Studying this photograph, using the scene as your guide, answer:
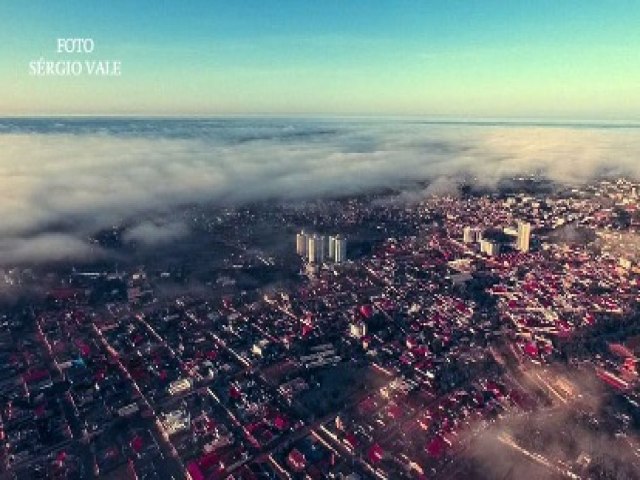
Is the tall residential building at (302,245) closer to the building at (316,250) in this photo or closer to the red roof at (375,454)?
the building at (316,250)

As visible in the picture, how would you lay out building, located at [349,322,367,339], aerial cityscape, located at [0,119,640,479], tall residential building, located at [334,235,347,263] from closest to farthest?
aerial cityscape, located at [0,119,640,479], building, located at [349,322,367,339], tall residential building, located at [334,235,347,263]

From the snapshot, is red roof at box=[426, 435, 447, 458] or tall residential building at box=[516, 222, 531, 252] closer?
red roof at box=[426, 435, 447, 458]

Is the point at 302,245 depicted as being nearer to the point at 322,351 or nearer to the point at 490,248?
the point at 490,248

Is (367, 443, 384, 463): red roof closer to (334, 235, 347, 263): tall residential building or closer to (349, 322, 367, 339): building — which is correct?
(349, 322, 367, 339): building

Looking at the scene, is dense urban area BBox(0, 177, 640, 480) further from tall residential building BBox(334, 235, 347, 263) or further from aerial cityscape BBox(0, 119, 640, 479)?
tall residential building BBox(334, 235, 347, 263)

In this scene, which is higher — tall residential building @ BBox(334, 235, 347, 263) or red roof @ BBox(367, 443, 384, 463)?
tall residential building @ BBox(334, 235, 347, 263)

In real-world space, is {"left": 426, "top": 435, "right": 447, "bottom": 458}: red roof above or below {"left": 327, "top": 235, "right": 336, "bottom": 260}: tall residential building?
below

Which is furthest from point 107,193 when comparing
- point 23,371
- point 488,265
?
point 488,265

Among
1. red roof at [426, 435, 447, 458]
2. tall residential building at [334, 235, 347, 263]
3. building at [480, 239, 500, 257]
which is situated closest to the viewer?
red roof at [426, 435, 447, 458]

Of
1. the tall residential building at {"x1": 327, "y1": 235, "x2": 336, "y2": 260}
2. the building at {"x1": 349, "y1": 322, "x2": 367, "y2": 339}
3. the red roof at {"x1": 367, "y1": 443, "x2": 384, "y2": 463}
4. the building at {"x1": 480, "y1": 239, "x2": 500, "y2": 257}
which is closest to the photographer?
the red roof at {"x1": 367, "y1": 443, "x2": 384, "y2": 463}

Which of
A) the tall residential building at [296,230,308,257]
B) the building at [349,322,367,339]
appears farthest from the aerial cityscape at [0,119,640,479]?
the tall residential building at [296,230,308,257]
